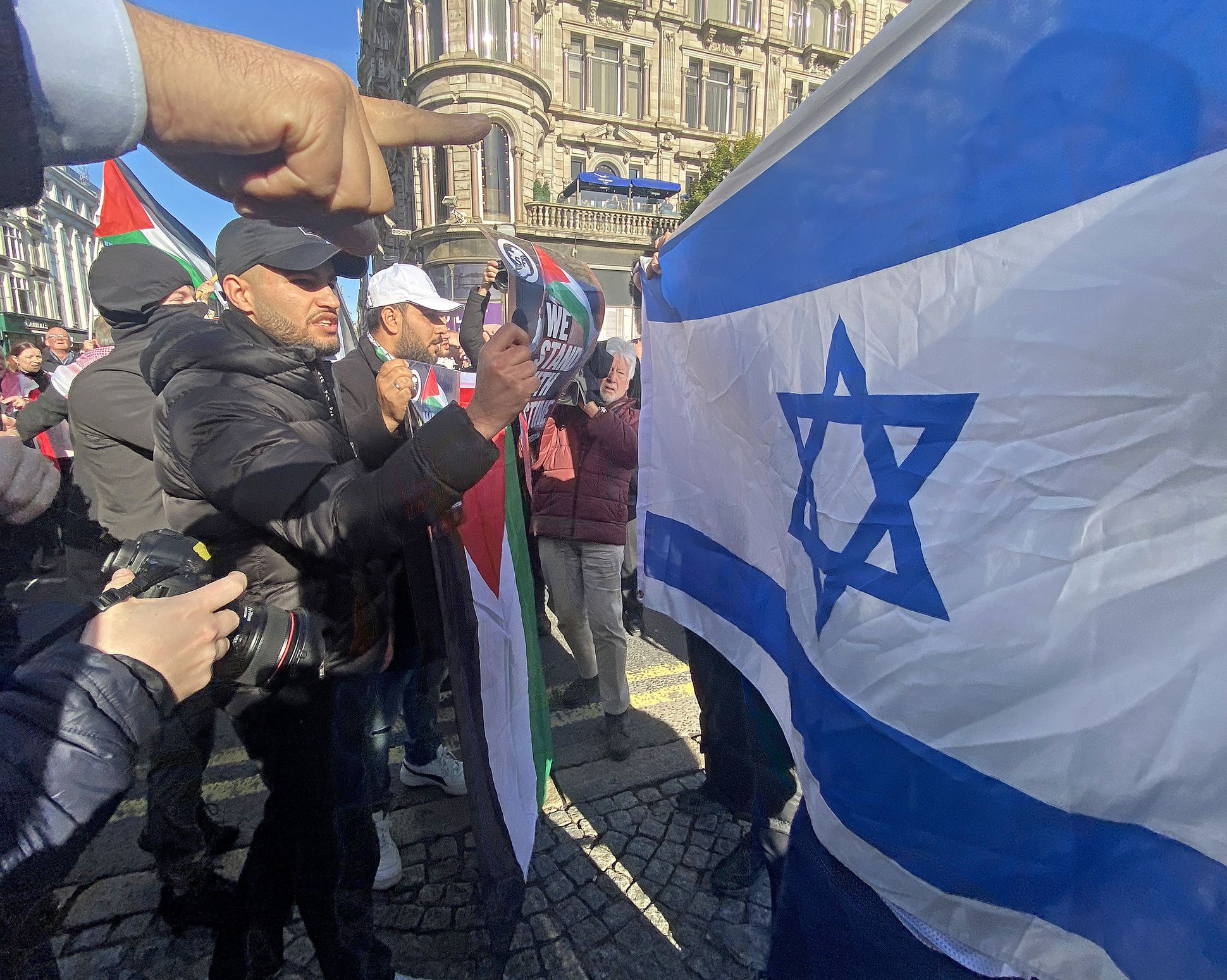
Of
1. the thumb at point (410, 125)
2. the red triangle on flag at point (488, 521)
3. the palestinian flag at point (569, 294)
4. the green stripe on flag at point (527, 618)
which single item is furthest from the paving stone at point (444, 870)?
the thumb at point (410, 125)

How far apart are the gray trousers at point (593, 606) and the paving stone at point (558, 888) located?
81cm

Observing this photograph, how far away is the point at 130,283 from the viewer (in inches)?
96.7

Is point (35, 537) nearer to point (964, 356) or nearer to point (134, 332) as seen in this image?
point (134, 332)

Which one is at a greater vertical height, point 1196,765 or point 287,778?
point 1196,765

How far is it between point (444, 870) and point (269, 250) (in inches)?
81.5

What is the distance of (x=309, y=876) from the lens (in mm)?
1672

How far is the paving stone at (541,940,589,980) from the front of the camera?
181 centimetres

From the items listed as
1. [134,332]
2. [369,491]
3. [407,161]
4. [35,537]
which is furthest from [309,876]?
[407,161]

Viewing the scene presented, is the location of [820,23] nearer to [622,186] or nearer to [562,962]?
[622,186]

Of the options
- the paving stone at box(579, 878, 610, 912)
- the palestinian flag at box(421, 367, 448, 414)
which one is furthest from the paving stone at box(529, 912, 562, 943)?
the palestinian flag at box(421, 367, 448, 414)

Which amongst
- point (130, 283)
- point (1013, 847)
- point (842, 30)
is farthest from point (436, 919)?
point (842, 30)

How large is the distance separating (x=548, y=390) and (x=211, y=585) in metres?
1.43

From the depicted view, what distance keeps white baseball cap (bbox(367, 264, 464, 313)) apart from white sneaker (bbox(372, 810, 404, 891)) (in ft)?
7.34

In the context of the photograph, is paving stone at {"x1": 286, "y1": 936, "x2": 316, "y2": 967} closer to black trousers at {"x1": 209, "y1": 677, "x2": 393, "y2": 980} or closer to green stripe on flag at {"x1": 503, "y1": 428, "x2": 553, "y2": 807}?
black trousers at {"x1": 209, "y1": 677, "x2": 393, "y2": 980}
